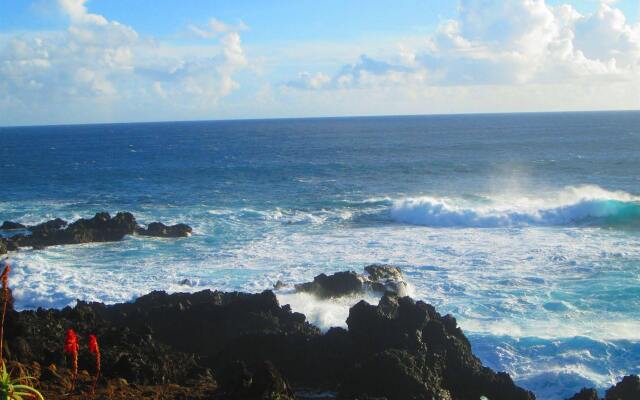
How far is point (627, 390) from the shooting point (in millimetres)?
12789

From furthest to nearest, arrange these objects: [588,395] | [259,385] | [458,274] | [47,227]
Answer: [47,227]
[458,274]
[588,395]
[259,385]

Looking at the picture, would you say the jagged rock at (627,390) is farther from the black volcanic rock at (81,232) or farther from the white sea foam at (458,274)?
the black volcanic rock at (81,232)

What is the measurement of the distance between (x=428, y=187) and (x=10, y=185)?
35.8 meters

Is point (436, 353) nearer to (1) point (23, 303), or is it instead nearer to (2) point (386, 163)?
(1) point (23, 303)

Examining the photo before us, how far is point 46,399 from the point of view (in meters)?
9.91

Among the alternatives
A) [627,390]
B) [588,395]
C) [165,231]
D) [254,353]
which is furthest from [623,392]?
[165,231]

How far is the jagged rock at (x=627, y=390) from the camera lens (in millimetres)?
12703

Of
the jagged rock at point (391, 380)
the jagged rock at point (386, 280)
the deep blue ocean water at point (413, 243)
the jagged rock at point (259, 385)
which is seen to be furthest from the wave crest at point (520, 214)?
the jagged rock at point (259, 385)

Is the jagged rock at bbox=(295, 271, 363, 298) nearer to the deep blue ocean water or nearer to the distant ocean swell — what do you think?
the deep blue ocean water

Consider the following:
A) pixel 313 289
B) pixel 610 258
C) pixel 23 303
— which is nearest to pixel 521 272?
pixel 610 258

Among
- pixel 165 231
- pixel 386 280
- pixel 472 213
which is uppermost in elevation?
pixel 386 280

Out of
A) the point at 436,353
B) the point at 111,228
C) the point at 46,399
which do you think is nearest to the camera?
the point at 46,399

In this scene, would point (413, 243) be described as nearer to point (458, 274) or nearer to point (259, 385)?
point (458, 274)

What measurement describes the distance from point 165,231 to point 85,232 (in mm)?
3853
